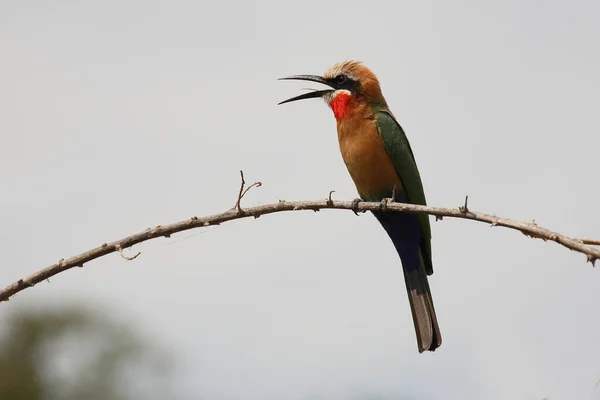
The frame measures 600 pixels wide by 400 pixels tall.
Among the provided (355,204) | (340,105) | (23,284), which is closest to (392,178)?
(340,105)

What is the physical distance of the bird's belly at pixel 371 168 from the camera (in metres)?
6.54

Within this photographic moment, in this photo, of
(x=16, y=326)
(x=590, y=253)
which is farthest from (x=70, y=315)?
(x=590, y=253)

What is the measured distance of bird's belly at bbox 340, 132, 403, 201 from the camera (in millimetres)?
6535

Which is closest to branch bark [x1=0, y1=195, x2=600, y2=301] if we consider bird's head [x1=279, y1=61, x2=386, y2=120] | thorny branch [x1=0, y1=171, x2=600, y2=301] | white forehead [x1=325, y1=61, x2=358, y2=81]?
thorny branch [x1=0, y1=171, x2=600, y2=301]

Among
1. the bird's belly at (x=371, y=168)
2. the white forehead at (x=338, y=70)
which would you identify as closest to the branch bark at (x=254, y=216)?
the bird's belly at (x=371, y=168)

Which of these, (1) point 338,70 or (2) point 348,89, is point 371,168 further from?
(1) point 338,70

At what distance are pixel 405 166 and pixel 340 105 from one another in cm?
63

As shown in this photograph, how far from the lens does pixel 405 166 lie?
6.65m

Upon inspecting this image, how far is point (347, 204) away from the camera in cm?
503

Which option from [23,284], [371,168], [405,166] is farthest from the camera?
[405,166]

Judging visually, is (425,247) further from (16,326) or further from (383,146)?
(16,326)

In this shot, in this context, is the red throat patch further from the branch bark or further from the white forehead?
the branch bark

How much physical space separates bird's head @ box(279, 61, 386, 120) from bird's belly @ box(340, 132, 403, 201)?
0.31 metres

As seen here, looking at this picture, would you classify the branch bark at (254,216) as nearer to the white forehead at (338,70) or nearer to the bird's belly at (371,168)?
the bird's belly at (371,168)
